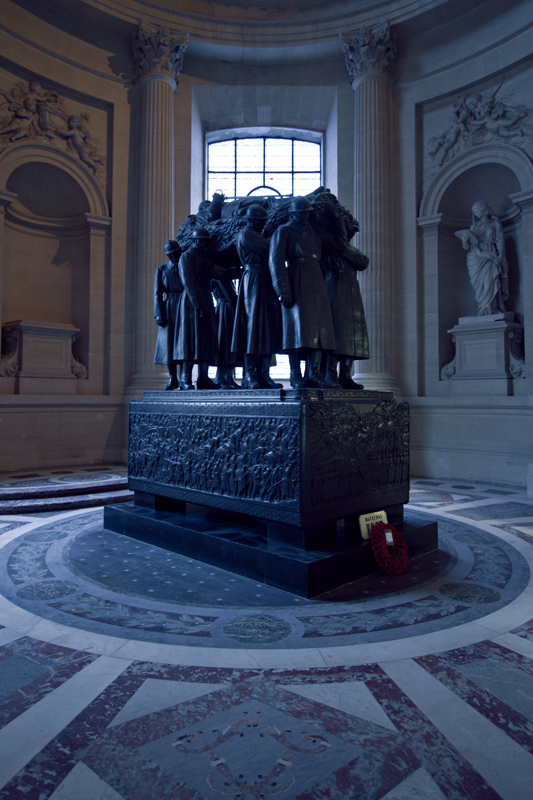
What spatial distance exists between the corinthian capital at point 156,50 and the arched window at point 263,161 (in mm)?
2411

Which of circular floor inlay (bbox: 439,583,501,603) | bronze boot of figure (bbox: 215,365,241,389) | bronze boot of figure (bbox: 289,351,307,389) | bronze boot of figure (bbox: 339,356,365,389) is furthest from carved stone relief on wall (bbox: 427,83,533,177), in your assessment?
circular floor inlay (bbox: 439,583,501,603)

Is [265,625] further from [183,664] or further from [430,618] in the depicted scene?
[430,618]

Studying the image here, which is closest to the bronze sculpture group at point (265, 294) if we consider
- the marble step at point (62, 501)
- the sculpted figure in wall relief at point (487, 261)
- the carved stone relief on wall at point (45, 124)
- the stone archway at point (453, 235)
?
the marble step at point (62, 501)

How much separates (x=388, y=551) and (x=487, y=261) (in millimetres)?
8280

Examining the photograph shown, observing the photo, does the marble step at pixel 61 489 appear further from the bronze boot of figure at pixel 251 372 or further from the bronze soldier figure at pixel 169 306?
the bronze boot of figure at pixel 251 372

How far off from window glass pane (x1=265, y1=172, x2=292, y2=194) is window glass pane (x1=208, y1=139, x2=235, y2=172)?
1038 mm

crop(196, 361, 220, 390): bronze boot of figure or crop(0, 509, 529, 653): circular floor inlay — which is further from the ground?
crop(196, 361, 220, 390): bronze boot of figure

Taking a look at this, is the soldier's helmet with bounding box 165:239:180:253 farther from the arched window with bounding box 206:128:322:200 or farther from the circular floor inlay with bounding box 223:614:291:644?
the arched window with bounding box 206:128:322:200

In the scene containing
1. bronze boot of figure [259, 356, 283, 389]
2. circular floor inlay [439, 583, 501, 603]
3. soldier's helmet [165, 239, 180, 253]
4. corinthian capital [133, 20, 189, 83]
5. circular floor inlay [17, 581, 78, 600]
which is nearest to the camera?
circular floor inlay [439, 583, 501, 603]

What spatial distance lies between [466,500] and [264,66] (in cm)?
1171

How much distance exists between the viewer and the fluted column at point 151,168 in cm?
1198

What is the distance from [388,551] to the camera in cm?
439

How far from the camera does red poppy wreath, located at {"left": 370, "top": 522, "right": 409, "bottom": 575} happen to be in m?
4.29

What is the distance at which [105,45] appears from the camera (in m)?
12.3
